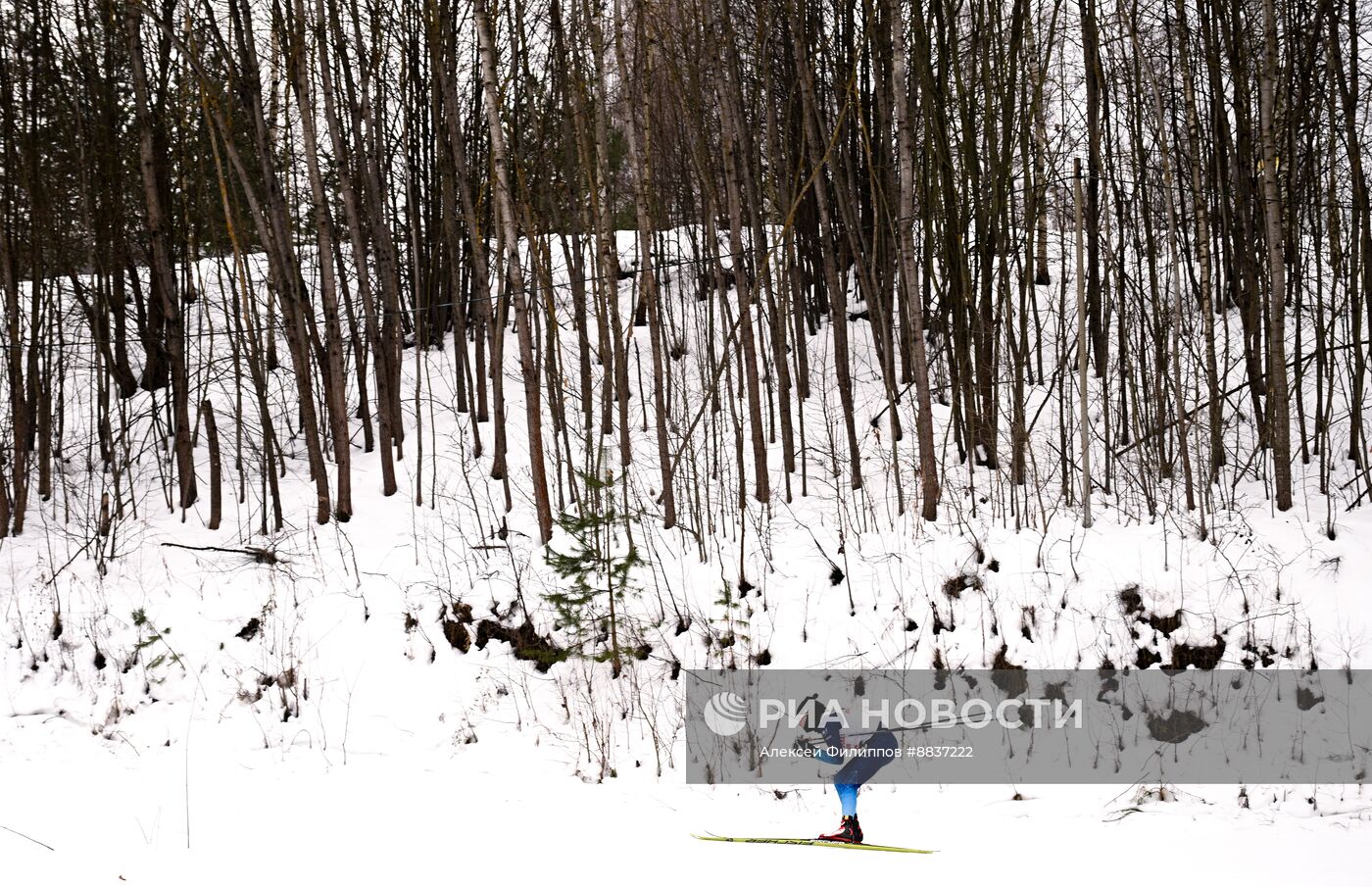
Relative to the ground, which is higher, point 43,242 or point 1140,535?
point 43,242

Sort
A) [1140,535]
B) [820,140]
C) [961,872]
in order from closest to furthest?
1. [961,872]
2. [1140,535]
3. [820,140]

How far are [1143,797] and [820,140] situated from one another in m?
7.40

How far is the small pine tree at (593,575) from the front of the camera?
7102mm

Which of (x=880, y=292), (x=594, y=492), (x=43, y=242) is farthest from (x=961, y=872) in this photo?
(x=43, y=242)

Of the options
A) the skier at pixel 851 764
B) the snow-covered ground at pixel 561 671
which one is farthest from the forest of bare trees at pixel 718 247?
the skier at pixel 851 764

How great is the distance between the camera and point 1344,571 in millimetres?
7234

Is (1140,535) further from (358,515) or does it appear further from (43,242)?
(43,242)

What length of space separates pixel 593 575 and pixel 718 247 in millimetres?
4046

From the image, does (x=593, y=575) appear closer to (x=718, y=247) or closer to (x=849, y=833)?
(x=849, y=833)

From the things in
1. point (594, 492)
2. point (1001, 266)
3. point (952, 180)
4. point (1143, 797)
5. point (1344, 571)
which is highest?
point (952, 180)

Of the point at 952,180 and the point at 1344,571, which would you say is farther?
the point at 952,180

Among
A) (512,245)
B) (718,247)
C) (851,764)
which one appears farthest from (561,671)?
(718,247)

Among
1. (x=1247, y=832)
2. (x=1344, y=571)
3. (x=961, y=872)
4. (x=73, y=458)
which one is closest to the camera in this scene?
(x=961, y=872)

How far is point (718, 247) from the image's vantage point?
398 inches
